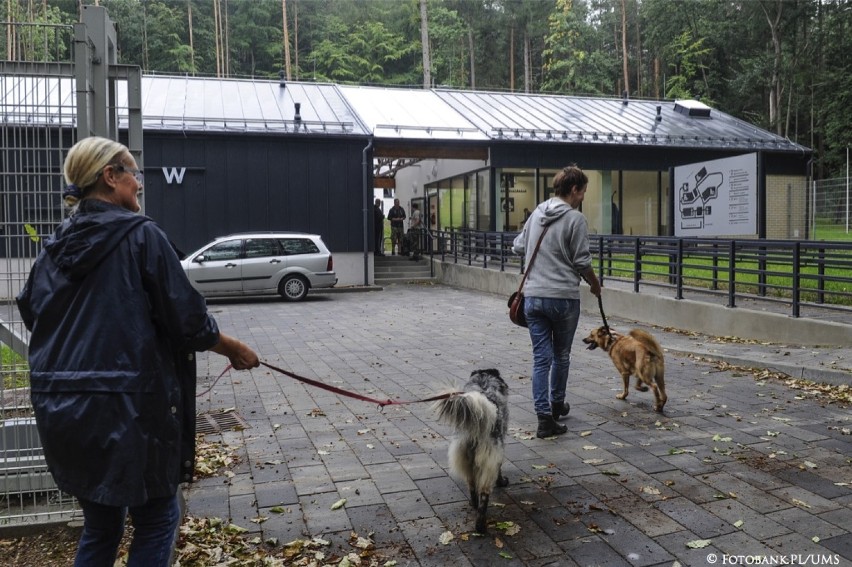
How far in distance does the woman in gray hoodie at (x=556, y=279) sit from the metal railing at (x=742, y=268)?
5.11 m

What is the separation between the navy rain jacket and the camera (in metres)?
2.24

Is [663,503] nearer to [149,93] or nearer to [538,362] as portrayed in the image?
[538,362]

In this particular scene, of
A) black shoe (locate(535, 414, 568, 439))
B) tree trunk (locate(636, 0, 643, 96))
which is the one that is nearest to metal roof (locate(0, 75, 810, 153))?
black shoe (locate(535, 414, 568, 439))

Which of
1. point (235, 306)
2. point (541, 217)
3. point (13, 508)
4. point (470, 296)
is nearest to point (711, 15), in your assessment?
point (470, 296)

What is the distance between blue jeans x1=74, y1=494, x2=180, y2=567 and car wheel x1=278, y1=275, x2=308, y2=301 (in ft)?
48.6

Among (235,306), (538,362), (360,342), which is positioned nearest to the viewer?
(538,362)

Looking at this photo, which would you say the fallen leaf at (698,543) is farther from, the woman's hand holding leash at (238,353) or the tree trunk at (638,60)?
the tree trunk at (638,60)

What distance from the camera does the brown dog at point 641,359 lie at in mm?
6016

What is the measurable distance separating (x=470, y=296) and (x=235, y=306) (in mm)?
5823

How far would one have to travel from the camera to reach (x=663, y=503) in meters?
4.04

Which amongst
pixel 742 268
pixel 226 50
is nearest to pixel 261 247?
pixel 742 268

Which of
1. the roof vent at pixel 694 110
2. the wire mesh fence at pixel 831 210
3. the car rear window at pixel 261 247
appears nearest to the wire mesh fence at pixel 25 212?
the car rear window at pixel 261 247

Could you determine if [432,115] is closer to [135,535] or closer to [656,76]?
[135,535]

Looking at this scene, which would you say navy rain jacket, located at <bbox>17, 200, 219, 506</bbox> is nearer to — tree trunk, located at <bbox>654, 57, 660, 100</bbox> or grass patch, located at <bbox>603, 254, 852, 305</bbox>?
grass patch, located at <bbox>603, 254, 852, 305</bbox>
